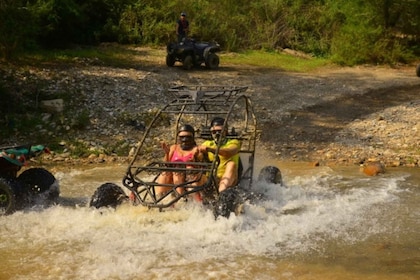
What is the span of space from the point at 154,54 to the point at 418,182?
41.6 ft

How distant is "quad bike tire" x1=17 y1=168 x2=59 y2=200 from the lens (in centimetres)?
846

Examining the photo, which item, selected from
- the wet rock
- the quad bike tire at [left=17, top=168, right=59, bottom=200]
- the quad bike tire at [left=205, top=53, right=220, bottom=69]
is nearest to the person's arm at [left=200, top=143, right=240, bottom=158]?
the quad bike tire at [left=17, top=168, right=59, bottom=200]

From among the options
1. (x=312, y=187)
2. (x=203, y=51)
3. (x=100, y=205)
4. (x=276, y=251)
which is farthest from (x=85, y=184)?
(x=203, y=51)

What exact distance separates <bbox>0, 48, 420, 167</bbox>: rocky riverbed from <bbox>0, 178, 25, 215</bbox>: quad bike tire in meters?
3.54

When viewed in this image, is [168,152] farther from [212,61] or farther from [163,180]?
[212,61]

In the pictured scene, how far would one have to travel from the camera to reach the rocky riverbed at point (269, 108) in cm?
1195

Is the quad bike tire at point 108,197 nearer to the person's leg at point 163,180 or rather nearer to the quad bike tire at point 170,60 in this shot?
the person's leg at point 163,180

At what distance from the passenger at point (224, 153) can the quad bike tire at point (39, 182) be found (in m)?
2.41

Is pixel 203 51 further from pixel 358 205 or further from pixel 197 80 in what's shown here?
pixel 358 205

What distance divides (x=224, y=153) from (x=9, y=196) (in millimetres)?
2978

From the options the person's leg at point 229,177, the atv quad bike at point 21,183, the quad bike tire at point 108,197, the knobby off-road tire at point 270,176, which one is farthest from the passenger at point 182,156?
the atv quad bike at point 21,183

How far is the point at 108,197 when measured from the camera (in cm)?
777

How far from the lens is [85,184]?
32.8ft

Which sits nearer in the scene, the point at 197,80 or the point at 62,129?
the point at 62,129
